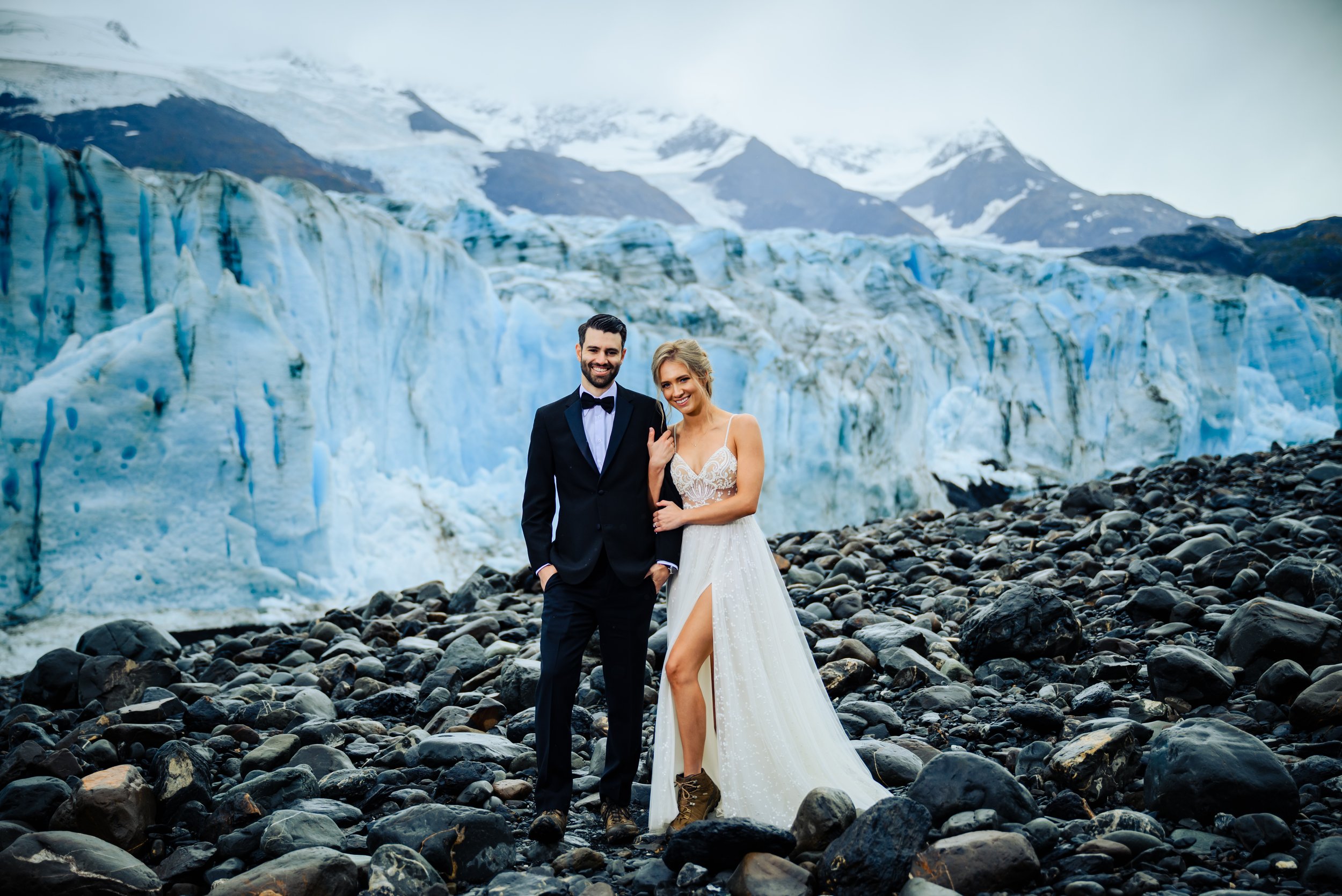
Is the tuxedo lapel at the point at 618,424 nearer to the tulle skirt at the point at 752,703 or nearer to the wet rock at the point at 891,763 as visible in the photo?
the tulle skirt at the point at 752,703

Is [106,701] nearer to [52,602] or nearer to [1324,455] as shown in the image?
[52,602]

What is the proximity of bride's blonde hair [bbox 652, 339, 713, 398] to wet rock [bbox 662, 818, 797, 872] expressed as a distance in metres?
1.40

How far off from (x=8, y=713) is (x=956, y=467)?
1550 cm

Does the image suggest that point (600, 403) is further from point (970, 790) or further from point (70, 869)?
point (70, 869)

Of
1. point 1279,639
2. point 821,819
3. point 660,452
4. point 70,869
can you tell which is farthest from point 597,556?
point 1279,639

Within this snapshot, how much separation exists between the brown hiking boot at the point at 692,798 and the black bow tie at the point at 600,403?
129cm

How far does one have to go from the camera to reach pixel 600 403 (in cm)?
295

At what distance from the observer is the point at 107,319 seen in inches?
332

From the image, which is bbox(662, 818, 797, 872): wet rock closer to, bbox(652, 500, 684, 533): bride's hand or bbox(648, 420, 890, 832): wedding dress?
bbox(648, 420, 890, 832): wedding dress

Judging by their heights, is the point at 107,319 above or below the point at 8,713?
above

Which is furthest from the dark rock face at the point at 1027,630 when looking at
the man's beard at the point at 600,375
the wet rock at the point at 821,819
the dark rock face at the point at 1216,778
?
the man's beard at the point at 600,375

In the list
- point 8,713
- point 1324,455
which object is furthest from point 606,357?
point 1324,455

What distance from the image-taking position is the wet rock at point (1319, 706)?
3.01m

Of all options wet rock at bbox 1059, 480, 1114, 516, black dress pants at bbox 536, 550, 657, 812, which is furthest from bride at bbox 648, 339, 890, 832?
wet rock at bbox 1059, 480, 1114, 516
